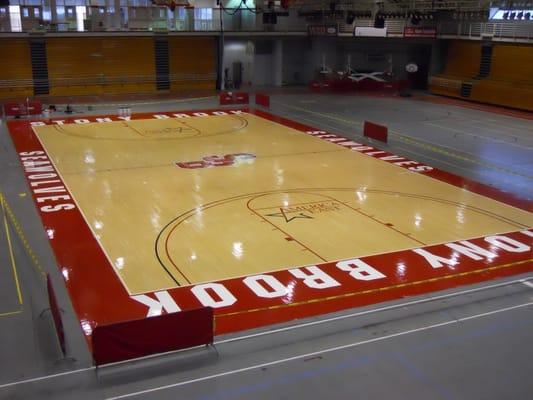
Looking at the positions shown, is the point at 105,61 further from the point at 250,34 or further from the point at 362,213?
the point at 362,213

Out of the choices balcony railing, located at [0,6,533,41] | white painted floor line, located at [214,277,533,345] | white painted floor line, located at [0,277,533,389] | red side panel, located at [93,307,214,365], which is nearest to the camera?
white painted floor line, located at [0,277,533,389]

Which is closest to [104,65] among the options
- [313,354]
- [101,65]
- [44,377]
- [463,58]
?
[101,65]

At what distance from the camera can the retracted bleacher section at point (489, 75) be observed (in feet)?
120

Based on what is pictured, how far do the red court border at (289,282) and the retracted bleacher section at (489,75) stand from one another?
24.1m

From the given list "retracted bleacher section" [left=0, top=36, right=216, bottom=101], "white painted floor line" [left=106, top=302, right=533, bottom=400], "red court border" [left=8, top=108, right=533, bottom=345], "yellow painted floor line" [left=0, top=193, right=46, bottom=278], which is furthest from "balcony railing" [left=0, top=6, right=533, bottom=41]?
"white painted floor line" [left=106, top=302, right=533, bottom=400]

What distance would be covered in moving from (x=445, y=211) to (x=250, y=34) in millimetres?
30916

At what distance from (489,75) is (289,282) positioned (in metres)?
33.2

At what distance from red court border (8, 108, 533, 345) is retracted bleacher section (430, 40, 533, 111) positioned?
2407cm

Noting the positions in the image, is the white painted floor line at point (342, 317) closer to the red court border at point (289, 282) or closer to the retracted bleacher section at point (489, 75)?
the red court border at point (289, 282)

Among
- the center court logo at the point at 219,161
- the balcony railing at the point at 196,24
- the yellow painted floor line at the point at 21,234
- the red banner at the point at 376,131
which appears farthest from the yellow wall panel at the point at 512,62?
the yellow painted floor line at the point at 21,234

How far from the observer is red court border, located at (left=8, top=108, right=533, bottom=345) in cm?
1089

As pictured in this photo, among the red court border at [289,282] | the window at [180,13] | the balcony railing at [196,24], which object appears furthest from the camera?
the window at [180,13]

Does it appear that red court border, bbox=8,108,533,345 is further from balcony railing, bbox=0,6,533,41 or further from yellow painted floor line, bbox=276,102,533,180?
balcony railing, bbox=0,6,533,41

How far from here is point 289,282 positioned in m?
12.1
